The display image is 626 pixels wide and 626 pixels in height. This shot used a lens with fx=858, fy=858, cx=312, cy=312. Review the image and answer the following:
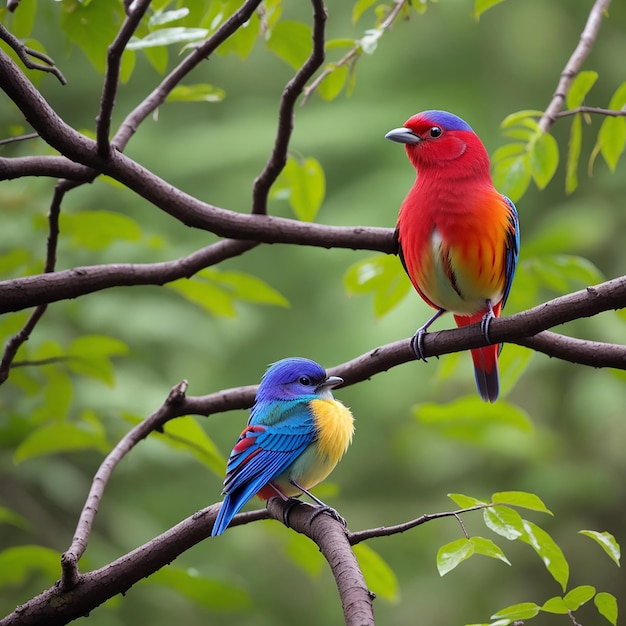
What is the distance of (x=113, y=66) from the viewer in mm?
1856

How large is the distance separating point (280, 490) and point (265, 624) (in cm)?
357

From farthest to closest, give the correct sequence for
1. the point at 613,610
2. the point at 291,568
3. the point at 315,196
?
the point at 291,568, the point at 315,196, the point at 613,610

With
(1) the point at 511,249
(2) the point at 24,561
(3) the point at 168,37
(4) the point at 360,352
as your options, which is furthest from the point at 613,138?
(4) the point at 360,352

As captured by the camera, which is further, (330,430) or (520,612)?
(330,430)

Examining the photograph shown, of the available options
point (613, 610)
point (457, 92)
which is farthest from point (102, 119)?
point (457, 92)

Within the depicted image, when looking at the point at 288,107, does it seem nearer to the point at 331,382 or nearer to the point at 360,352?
the point at 331,382

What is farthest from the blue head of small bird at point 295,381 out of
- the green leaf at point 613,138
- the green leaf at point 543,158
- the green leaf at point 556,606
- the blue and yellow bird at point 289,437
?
the green leaf at point 613,138

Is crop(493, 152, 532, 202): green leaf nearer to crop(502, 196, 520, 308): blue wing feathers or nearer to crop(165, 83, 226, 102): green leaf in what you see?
crop(502, 196, 520, 308): blue wing feathers

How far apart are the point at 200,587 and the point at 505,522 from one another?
1.21m

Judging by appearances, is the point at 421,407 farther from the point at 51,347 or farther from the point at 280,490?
the point at 51,347

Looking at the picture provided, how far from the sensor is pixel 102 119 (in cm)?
189

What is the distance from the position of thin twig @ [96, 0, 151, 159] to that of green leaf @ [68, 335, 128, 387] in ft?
2.59

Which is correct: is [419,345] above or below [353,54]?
below

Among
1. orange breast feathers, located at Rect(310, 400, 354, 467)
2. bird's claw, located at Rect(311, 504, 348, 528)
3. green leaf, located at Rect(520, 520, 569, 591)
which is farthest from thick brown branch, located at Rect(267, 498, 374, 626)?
green leaf, located at Rect(520, 520, 569, 591)
